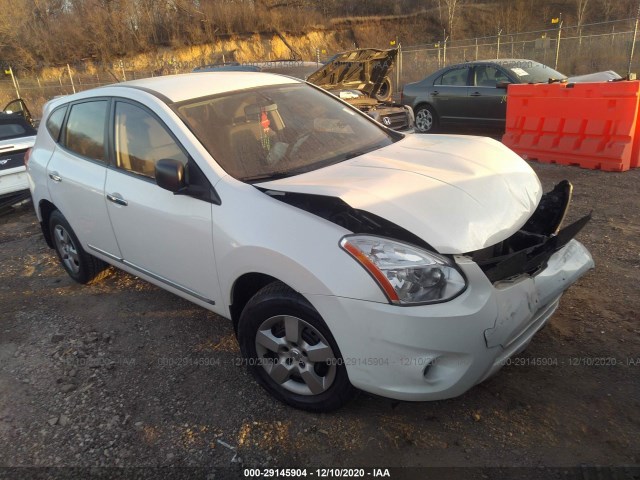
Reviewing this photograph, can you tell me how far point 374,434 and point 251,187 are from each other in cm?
145

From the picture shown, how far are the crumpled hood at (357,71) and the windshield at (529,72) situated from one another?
2247 millimetres

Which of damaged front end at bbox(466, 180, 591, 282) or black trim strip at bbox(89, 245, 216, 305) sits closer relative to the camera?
damaged front end at bbox(466, 180, 591, 282)

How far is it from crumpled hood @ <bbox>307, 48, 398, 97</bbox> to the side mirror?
24.5 ft

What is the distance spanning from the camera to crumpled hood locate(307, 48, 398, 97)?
973 cm

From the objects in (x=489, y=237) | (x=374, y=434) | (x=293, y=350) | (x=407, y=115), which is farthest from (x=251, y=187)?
(x=407, y=115)

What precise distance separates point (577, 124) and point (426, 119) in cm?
416

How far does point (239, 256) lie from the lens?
2.58 metres

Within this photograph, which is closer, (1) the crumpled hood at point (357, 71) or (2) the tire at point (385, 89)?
(1) the crumpled hood at point (357, 71)

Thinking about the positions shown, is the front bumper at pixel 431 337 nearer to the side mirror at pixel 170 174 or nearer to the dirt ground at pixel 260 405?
the dirt ground at pixel 260 405

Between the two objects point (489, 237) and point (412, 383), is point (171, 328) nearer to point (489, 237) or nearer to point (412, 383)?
point (412, 383)

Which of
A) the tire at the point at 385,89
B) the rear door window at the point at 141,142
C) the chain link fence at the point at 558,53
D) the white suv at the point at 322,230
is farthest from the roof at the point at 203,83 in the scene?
the chain link fence at the point at 558,53

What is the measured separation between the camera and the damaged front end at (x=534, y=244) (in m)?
2.31

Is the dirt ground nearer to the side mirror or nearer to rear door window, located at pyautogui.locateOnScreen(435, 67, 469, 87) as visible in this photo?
the side mirror

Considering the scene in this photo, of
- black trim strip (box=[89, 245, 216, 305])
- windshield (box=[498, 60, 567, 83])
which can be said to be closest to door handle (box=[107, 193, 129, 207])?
black trim strip (box=[89, 245, 216, 305])
